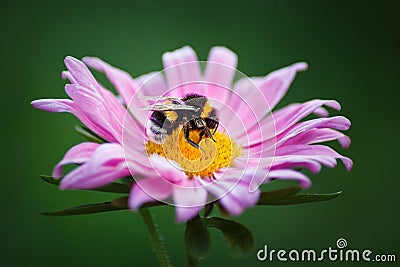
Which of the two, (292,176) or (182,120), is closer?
(292,176)

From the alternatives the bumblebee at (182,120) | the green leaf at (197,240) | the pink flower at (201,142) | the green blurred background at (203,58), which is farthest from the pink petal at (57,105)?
the green blurred background at (203,58)

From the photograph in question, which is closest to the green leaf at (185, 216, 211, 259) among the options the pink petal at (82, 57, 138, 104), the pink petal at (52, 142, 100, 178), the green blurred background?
the pink petal at (52, 142, 100, 178)

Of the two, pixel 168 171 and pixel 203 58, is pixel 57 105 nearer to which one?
pixel 168 171

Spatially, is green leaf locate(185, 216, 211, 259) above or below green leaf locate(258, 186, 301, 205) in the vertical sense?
below

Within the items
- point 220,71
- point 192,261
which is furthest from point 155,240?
point 220,71

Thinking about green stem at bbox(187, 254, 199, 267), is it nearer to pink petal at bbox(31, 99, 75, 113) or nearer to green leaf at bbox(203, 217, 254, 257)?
green leaf at bbox(203, 217, 254, 257)

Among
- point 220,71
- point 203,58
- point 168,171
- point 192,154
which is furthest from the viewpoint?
point 203,58

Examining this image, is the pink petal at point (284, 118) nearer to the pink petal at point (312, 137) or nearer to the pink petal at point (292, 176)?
the pink petal at point (312, 137)

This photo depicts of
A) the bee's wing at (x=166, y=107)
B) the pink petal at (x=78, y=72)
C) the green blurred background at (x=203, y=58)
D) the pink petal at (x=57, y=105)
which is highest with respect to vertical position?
the pink petal at (x=78, y=72)
